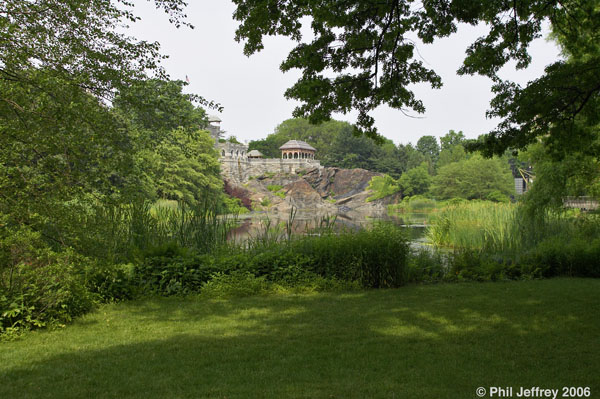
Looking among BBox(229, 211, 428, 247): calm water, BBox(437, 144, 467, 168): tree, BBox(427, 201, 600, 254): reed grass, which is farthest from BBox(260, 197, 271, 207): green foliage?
BBox(427, 201, 600, 254): reed grass

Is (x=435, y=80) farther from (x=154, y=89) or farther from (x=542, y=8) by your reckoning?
(x=154, y=89)

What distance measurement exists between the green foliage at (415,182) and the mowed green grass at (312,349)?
44587 mm

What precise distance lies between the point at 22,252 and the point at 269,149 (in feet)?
203

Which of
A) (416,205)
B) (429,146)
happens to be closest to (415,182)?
(416,205)

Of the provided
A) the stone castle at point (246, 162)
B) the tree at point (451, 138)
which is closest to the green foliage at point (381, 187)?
the stone castle at point (246, 162)

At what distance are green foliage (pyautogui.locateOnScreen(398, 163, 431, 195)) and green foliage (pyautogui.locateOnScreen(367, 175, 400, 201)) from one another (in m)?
0.93

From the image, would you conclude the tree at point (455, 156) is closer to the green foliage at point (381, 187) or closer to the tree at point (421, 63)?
the green foliage at point (381, 187)

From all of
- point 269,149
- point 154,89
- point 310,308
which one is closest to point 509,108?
point 310,308

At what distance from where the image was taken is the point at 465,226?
43.9 ft

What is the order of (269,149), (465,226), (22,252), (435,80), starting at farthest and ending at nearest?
(269,149) < (465,226) < (435,80) < (22,252)

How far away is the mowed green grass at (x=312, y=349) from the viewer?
Answer: 2951mm

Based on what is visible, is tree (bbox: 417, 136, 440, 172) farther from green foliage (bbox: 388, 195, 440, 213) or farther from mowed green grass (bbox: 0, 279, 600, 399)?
mowed green grass (bbox: 0, 279, 600, 399)

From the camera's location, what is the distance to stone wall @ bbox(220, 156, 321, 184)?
47.3m

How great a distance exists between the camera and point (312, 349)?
371 cm
